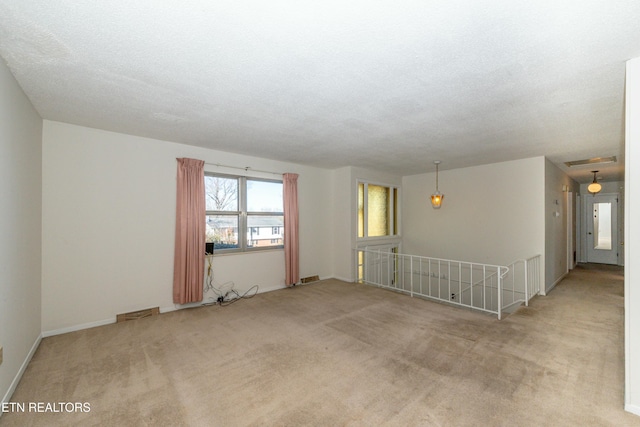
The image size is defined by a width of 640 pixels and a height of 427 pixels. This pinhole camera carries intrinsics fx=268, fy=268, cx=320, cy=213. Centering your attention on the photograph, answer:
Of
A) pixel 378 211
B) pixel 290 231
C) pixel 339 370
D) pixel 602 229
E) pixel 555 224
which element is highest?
pixel 378 211

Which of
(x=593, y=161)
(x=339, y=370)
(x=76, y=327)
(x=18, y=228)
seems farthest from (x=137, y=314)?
(x=593, y=161)

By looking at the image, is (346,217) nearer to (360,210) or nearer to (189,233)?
(360,210)

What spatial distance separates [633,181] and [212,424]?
11.0 feet

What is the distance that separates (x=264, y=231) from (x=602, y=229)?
10.0 metres

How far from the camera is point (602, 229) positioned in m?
8.06

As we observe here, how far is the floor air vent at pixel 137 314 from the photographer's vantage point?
11.7ft

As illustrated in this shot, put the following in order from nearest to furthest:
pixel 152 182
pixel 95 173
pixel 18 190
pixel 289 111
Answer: pixel 18 190, pixel 289 111, pixel 95 173, pixel 152 182

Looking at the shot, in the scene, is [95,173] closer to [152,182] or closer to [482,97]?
[152,182]

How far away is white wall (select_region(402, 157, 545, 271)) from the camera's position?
5000 mm

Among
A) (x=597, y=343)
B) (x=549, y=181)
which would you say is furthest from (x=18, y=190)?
(x=549, y=181)

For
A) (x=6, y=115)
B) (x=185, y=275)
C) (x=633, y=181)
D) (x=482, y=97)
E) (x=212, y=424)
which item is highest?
(x=482, y=97)

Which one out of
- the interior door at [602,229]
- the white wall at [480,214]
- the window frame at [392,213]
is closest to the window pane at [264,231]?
the window frame at [392,213]

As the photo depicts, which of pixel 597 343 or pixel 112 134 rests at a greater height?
pixel 112 134

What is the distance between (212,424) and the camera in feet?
5.90
